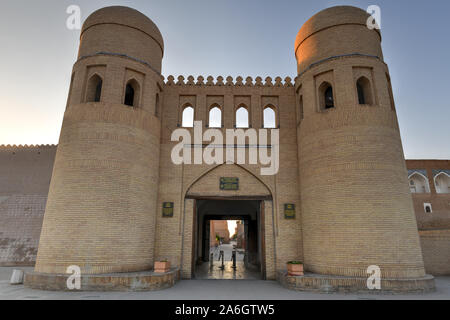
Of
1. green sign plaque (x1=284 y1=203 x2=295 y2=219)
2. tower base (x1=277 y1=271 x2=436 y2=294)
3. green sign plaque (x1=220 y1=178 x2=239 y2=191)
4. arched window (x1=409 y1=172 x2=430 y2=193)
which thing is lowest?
tower base (x1=277 y1=271 x2=436 y2=294)

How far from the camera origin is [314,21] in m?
11.3

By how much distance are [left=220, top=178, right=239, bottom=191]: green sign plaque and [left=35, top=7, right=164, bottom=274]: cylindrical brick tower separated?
2502 millimetres

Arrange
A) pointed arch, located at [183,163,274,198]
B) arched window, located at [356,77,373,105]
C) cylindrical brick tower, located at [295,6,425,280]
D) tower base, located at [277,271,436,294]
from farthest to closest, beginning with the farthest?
pointed arch, located at [183,163,274,198] < arched window, located at [356,77,373,105] < cylindrical brick tower, located at [295,6,425,280] < tower base, located at [277,271,436,294]

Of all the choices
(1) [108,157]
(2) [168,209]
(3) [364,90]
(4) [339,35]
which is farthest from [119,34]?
(3) [364,90]

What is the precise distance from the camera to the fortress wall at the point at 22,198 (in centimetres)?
1469

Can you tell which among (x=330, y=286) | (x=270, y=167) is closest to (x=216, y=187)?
(x=270, y=167)

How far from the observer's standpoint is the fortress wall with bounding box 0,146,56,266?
1469cm

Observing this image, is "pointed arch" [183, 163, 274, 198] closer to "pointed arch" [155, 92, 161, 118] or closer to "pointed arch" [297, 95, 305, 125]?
"pointed arch" [297, 95, 305, 125]

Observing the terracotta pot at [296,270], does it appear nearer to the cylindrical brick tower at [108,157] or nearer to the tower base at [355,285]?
the tower base at [355,285]

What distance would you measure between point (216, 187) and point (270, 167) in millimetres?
2221

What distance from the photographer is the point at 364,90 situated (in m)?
10.5

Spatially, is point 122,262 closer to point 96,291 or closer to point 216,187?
point 96,291

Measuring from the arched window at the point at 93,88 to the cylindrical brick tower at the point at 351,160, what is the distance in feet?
25.7

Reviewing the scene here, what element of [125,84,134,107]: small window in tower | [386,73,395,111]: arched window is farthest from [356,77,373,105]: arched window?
[125,84,134,107]: small window in tower
